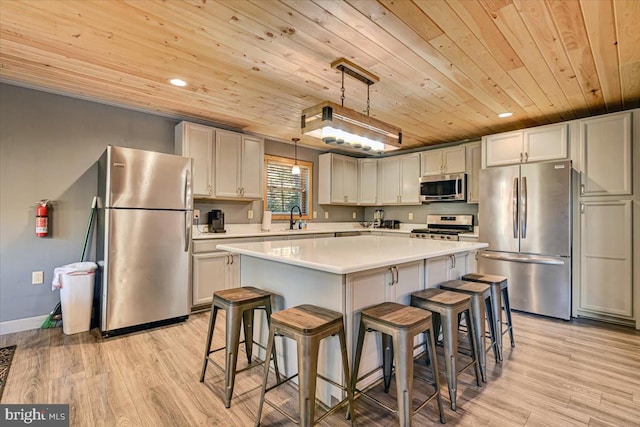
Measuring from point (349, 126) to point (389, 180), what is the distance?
3.57 metres

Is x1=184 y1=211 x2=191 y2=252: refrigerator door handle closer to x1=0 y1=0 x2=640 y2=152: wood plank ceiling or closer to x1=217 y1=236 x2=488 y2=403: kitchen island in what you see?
x1=0 y1=0 x2=640 y2=152: wood plank ceiling

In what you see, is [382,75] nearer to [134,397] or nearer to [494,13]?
[494,13]

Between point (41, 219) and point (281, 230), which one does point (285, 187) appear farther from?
point (41, 219)

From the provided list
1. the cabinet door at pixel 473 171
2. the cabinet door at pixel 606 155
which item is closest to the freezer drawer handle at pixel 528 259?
the cabinet door at pixel 606 155

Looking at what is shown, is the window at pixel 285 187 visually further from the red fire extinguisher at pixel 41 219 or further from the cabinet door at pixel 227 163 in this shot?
the red fire extinguisher at pixel 41 219

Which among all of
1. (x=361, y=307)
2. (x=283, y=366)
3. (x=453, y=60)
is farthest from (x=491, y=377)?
(x=453, y=60)

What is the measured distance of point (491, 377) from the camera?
2.24 m

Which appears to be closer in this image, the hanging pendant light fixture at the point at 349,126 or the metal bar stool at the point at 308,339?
the metal bar stool at the point at 308,339

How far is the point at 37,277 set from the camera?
309cm

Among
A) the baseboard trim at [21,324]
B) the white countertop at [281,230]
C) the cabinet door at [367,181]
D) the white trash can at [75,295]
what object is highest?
the cabinet door at [367,181]

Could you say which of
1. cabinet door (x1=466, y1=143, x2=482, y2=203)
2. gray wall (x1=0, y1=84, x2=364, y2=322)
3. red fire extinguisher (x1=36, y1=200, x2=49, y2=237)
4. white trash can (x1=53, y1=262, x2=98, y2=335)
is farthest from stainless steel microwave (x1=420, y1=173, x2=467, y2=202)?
red fire extinguisher (x1=36, y1=200, x2=49, y2=237)

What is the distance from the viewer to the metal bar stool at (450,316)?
1.87m

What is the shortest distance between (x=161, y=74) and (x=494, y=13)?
8.31 feet

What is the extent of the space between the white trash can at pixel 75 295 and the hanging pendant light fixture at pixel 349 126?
2.56 m
